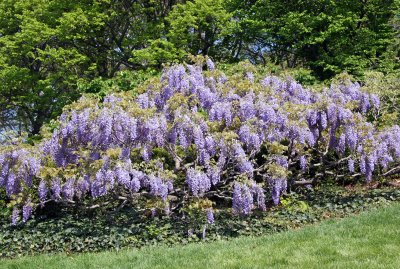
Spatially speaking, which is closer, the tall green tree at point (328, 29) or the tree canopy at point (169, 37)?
the tall green tree at point (328, 29)

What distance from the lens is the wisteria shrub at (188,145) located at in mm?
8633

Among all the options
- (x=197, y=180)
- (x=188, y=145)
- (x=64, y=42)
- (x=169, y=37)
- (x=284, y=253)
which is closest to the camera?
(x=284, y=253)

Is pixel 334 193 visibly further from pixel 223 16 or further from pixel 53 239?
pixel 223 16

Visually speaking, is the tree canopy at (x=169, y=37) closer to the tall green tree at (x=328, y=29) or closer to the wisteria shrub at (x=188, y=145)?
the tall green tree at (x=328, y=29)

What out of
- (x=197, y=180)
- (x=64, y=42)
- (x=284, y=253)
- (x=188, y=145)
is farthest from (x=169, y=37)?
(x=284, y=253)

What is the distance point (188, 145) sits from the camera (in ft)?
29.5

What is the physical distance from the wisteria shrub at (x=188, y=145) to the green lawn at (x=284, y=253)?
1.33 metres

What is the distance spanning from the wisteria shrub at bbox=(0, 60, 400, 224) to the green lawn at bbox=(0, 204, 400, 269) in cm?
133

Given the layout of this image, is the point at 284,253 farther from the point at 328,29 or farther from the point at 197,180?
the point at 328,29

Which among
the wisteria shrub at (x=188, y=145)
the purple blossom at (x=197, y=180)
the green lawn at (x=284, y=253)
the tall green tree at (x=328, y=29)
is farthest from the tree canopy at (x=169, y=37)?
the green lawn at (x=284, y=253)

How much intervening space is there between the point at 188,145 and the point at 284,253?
3.19m

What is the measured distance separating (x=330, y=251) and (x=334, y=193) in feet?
15.7

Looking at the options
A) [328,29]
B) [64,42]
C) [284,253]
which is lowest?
[284,253]

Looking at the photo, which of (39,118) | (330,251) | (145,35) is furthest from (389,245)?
(39,118)
